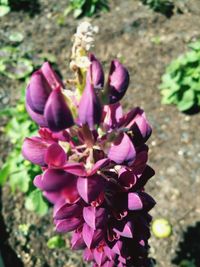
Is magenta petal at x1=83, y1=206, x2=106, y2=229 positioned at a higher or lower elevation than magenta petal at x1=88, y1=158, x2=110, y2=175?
lower

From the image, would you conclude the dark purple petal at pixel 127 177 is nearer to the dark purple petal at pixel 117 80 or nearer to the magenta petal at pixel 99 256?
the dark purple petal at pixel 117 80

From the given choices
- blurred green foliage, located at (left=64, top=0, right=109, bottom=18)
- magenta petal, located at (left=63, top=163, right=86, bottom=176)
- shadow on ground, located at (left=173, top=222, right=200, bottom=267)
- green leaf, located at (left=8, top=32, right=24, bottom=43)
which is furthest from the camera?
blurred green foliage, located at (left=64, top=0, right=109, bottom=18)

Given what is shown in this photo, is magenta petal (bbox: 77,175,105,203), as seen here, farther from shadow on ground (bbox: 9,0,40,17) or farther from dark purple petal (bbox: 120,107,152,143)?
shadow on ground (bbox: 9,0,40,17)

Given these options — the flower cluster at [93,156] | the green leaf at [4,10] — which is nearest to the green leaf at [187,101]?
the flower cluster at [93,156]

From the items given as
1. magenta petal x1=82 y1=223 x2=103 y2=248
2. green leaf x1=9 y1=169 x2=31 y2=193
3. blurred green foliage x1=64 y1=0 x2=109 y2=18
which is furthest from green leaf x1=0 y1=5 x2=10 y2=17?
magenta petal x1=82 y1=223 x2=103 y2=248

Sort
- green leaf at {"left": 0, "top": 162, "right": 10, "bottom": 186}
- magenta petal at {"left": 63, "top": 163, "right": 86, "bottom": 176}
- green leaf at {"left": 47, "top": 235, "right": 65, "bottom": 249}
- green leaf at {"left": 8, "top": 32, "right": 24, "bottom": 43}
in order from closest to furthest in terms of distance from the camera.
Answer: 1. magenta petal at {"left": 63, "top": 163, "right": 86, "bottom": 176}
2. green leaf at {"left": 47, "top": 235, "right": 65, "bottom": 249}
3. green leaf at {"left": 0, "top": 162, "right": 10, "bottom": 186}
4. green leaf at {"left": 8, "top": 32, "right": 24, "bottom": 43}

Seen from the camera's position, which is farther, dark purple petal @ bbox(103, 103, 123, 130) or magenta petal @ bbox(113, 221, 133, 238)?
magenta petal @ bbox(113, 221, 133, 238)

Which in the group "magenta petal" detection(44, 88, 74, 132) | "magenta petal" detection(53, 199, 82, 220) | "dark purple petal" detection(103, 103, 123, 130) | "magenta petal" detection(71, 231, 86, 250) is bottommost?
"magenta petal" detection(71, 231, 86, 250)
